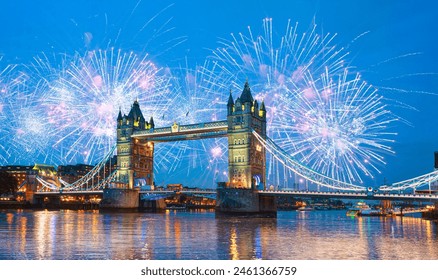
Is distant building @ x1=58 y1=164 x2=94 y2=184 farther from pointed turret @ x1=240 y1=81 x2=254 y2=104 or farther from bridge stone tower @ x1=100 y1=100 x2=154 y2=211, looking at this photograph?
pointed turret @ x1=240 y1=81 x2=254 y2=104

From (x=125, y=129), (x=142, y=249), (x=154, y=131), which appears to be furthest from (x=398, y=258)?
(x=125, y=129)

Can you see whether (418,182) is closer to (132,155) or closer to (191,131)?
(191,131)

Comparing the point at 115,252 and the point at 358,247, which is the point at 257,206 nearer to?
the point at 358,247

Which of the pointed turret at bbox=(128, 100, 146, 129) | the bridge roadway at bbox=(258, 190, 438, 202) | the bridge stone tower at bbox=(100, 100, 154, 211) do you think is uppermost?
the pointed turret at bbox=(128, 100, 146, 129)

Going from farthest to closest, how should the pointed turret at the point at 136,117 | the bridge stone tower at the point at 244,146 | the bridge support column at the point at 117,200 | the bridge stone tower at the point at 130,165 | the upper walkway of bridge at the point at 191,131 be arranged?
1. the pointed turret at the point at 136,117
2. the bridge stone tower at the point at 130,165
3. the bridge support column at the point at 117,200
4. the upper walkway of bridge at the point at 191,131
5. the bridge stone tower at the point at 244,146

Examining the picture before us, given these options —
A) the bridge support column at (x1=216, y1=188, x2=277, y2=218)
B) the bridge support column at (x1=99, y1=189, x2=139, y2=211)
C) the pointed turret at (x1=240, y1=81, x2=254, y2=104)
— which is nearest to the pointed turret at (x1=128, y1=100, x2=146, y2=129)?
the bridge support column at (x1=99, y1=189, x2=139, y2=211)

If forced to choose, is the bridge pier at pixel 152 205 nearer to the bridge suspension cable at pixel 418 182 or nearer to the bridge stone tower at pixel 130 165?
the bridge stone tower at pixel 130 165

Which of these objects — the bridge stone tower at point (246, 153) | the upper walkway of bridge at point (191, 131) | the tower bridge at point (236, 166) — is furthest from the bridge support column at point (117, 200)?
the bridge stone tower at point (246, 153)
